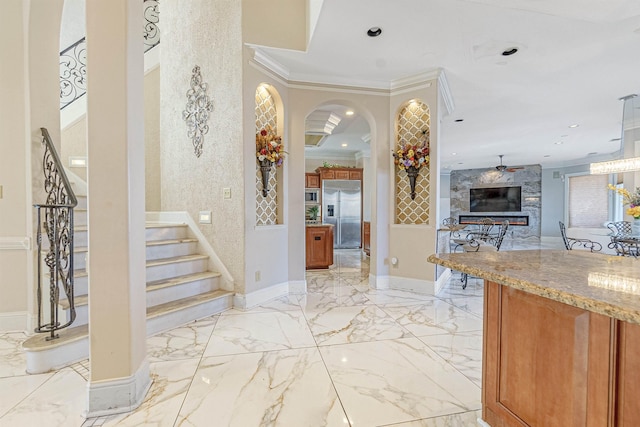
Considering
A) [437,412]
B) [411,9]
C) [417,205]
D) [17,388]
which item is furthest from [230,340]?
[411,9]

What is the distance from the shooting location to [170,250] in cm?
341

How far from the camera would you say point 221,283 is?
3467 mm

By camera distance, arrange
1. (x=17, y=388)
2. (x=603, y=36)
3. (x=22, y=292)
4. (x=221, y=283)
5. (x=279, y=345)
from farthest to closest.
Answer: (x=221, y=283)
(x=603, y=36)
(x=22, y=292)
(x=279, y=345)
(x=17, y=388)

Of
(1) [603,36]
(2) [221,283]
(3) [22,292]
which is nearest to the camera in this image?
(3) [22,292]

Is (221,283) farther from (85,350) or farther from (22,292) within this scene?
(22,292)

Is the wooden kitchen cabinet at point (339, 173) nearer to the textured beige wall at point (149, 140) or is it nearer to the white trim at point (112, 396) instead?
the textured beige wall at point (149, 140)

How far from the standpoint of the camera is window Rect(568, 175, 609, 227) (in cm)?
930

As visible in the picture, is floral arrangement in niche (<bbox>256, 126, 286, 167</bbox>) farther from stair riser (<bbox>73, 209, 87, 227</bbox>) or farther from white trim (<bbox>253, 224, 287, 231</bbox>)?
stair riser (<bbox>73, 209, 87, 227</bbox>)

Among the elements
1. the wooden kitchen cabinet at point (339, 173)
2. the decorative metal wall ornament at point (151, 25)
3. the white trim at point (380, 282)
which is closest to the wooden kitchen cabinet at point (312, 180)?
the wooden kitchen cabinet at point (339, 173)

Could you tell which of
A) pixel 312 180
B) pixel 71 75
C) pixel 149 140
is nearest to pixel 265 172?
pixel 149 140

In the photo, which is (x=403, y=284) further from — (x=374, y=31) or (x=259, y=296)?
(x=374, y=31)

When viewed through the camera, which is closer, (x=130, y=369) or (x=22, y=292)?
(x=130, y=369)

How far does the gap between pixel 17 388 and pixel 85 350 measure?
38cm

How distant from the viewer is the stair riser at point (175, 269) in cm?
304
